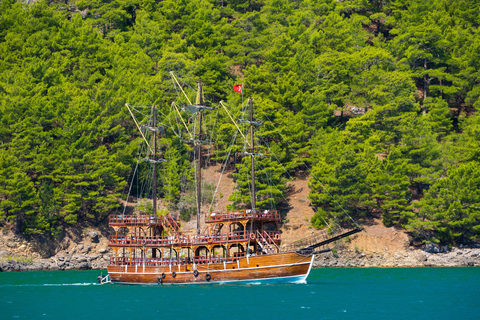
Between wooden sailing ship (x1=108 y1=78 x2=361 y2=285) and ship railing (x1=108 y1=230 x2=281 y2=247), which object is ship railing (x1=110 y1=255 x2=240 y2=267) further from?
ship railing (x1=108 y1=230 x2=281 y2=247)

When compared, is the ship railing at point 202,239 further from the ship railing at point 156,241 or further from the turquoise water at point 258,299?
the turquoise water at point 258,299

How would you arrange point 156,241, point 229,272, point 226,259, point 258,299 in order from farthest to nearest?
point 156,241 → point 226,259 → point 229,272 → point 258,299

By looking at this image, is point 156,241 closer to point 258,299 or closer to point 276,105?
point 258,299

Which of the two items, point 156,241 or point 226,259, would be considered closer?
point 226,259

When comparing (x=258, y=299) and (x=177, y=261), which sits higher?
(x=177, y=261)

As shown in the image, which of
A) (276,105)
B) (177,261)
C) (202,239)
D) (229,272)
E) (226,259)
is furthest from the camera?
(276,105)

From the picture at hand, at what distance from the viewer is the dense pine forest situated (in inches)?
2404

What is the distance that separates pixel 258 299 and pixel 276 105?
4080 cm

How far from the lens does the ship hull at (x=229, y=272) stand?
3922 cm

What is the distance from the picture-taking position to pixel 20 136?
6481 centimetres

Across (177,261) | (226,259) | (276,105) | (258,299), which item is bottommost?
(258,299)

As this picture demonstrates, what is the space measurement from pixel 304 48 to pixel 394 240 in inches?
1472

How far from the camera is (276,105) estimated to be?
70.9m

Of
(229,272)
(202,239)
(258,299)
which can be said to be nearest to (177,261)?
(202,239)
